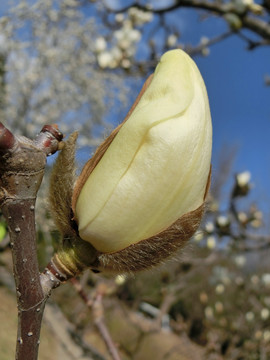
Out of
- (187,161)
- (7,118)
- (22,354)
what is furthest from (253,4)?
(7,118)

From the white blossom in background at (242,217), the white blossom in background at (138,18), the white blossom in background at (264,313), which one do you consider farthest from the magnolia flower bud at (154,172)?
the white blossom in background at (264,313)

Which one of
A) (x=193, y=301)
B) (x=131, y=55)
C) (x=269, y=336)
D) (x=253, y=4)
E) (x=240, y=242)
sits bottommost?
(x=193, y=301)

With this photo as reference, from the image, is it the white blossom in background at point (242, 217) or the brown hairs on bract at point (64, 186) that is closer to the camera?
the brown hairs on bract at point (64, 186)

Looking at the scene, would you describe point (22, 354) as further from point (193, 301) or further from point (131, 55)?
point (193, 301)

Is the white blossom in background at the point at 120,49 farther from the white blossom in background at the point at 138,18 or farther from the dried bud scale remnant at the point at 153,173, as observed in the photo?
the dried bud scale remnant at the point at 153,173

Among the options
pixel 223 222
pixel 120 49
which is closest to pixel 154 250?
pixel 223 222

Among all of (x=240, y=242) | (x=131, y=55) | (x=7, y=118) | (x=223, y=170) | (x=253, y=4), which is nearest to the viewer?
(x=253, y=4)
